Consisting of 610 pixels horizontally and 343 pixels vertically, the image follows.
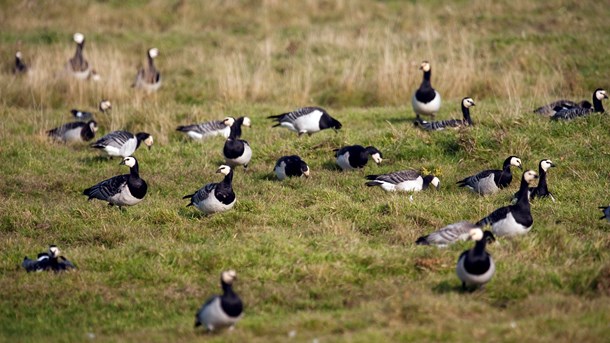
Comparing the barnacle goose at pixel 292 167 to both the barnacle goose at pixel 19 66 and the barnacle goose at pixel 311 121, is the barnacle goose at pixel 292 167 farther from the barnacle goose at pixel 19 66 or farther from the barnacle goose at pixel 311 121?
the barnacle goose at pixel 19 66

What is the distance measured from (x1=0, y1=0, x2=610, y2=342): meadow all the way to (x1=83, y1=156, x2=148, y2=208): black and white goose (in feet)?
0.68

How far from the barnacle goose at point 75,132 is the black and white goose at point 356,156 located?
5337 millimetres

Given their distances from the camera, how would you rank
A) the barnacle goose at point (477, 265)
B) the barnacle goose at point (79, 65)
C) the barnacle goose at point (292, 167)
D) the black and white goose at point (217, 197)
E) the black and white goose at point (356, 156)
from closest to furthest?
the barnacle goose at point (477, 265)
the black and white goose at point (217, 197)
the barnacle goose at point (292, 167)
the black and white goose at point (356, 156)
the barnacle goose at point (79, 65)

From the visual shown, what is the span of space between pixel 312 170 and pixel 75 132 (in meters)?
5.07

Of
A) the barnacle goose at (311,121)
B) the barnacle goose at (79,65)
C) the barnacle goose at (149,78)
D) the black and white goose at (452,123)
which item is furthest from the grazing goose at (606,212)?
the barnacle goose at (79,65)

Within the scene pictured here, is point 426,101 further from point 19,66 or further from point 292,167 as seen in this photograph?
→ point 19,66

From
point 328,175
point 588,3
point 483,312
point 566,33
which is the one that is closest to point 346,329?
point 483,312

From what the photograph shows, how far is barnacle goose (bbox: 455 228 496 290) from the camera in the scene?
927 cm

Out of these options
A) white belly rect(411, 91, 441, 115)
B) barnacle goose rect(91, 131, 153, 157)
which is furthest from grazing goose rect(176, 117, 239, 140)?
white belly rect(411, 91, 441, 115)

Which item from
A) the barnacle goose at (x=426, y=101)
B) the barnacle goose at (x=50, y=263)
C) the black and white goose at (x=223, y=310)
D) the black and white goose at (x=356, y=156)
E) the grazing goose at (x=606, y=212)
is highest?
the barnacle goose at (x=426, y=101)

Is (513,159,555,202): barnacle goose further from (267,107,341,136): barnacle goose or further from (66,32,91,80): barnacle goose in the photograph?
(66,32,91,80): barnacle goose

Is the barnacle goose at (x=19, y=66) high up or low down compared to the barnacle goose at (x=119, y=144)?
up

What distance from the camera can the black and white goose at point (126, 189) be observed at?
12.9m

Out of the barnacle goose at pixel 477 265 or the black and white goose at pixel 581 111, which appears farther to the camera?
the black and white goose at pixel 581 111
